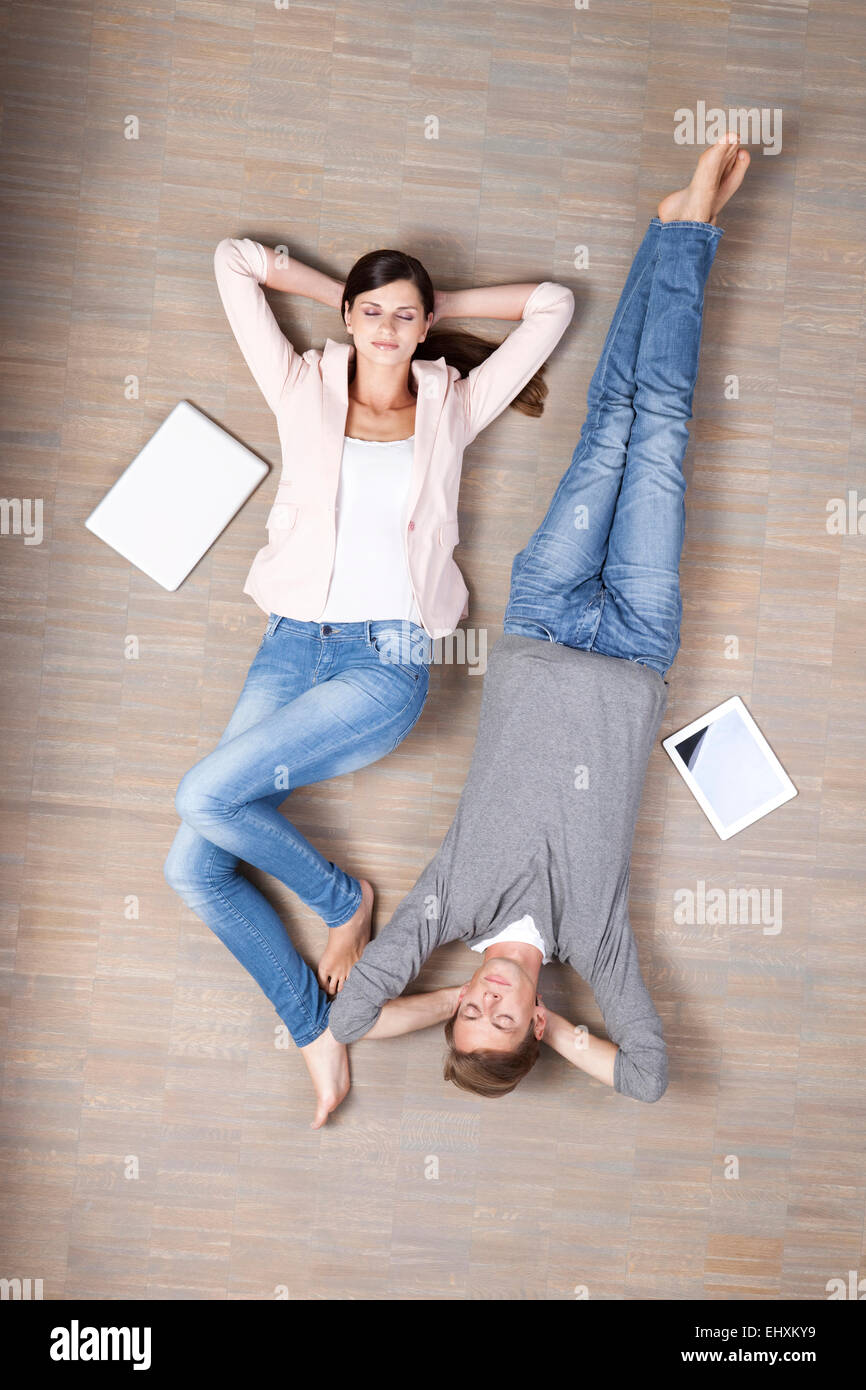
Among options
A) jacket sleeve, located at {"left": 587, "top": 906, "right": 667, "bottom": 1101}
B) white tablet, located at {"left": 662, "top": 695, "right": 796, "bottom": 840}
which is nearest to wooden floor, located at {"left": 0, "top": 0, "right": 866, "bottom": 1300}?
white tablet, located at {"left": 662, "top": 695, "right": 796, "bottom": 840}

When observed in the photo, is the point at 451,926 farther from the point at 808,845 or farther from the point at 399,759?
the point at 808,845

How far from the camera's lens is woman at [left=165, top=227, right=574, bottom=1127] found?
220 cm

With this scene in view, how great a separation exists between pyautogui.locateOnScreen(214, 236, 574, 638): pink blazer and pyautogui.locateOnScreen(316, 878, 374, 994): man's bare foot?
2.64 ft

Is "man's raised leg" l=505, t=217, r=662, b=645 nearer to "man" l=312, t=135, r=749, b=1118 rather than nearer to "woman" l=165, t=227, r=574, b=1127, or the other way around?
"man" l=312, t=135, r=749, b=1118

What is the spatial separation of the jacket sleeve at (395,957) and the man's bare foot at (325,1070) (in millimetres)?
188

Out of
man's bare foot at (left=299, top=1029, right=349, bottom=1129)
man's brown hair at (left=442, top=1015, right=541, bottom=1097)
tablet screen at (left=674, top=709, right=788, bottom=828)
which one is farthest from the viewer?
tablet screen at (left=674, top=709, right=788, bottom=828)

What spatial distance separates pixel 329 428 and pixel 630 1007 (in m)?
1.65

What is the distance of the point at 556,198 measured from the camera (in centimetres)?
246

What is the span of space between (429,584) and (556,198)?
3.84 feet

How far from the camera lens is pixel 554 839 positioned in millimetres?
2168

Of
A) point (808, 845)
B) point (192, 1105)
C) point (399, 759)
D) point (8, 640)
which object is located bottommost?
point (192, 1105)

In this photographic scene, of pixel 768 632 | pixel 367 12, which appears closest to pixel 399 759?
pixel 768 632

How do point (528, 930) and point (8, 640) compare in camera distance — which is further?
point (8, 640)

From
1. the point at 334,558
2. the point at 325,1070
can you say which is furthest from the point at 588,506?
the point at 325,1070
